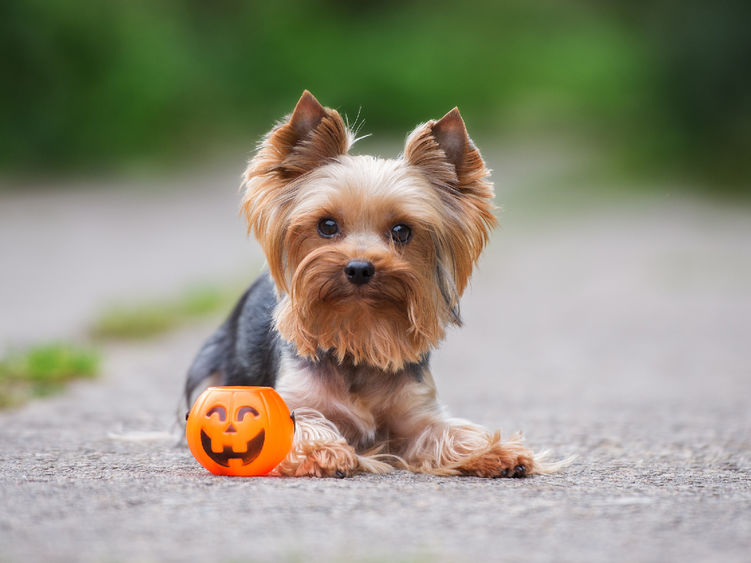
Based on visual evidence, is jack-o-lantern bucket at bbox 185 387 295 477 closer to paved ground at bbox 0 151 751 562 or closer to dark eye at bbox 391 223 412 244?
paved ground at bbox 0 151 751 562

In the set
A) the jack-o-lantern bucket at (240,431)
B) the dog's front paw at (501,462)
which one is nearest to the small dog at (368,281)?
the dog's front paw at (501,462)

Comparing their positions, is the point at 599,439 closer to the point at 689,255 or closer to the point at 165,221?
the point at 689,255

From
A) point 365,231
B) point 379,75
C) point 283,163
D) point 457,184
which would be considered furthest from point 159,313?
point 379,75

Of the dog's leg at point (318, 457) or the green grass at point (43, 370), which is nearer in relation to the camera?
the dog's leg at point (318, 457)

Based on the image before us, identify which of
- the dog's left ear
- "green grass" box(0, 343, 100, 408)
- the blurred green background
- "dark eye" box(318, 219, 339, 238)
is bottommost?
"green grass" box(0, 343, 100, 408)

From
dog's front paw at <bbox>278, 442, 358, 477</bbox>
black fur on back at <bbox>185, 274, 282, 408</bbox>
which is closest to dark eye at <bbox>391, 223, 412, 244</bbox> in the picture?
black fur on back at <bbox>185, 274, 282, 408</bbox>

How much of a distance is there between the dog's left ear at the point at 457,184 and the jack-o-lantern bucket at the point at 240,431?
1.17 meters

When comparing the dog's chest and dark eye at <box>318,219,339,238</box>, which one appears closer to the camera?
dark eye at <box>318,219,339,238</box>

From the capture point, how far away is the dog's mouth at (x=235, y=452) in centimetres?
478

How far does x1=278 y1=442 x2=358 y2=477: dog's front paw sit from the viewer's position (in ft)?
16.2

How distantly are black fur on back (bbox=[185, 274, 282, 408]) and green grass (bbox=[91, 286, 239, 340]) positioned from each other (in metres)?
4.87

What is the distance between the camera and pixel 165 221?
23.8m

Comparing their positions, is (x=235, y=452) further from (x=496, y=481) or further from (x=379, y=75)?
(x=379, y=75)

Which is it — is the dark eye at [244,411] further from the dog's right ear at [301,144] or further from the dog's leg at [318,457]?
the dog's right ear at [301,144]
